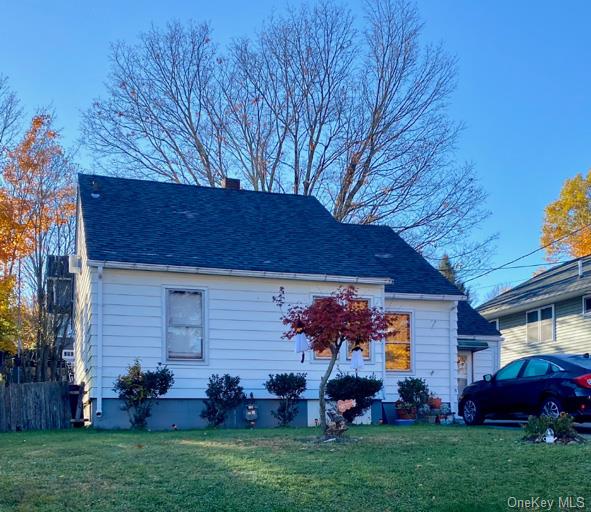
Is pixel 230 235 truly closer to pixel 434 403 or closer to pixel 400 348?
pixel 400 348

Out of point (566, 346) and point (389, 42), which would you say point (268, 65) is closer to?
point (389, 42)

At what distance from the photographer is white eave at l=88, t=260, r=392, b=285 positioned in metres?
16.2

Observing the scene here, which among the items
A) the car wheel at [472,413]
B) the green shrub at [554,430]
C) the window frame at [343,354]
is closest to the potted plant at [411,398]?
the window frame at [343,354]

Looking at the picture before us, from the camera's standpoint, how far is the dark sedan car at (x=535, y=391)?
1322cm

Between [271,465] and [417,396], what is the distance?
10.3 meters

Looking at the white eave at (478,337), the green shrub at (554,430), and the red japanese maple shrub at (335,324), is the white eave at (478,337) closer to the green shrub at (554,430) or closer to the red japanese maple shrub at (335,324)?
the red japanese maple shrub at (335,324)

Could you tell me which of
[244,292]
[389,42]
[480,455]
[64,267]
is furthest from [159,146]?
[480,455]

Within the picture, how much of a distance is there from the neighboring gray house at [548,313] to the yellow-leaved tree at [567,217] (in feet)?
22.7

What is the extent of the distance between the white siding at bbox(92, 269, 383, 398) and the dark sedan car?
10.4 ft

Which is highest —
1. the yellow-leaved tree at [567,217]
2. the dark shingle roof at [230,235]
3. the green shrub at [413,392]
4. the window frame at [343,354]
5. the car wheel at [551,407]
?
the yellow-leaved tree at [567,217]

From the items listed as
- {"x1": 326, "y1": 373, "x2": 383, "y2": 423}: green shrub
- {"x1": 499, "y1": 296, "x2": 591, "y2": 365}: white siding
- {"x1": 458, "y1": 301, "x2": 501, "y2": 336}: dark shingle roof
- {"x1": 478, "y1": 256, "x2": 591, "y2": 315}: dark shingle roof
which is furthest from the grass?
{"x1": 499, "y1": 296, "x2": 591, "y2": 365}: white siding

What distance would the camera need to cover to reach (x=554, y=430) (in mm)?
10773

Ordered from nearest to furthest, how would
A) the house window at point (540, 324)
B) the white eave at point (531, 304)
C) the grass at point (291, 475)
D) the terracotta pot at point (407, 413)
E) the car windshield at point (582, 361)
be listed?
the grass at point (291, 475)
the car windshield at point (582, 361)
the terracotta pot at point (407, 413)
the white eave at point (531, 304)
the house window at point (540, 324)

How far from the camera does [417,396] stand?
61.4 ft
